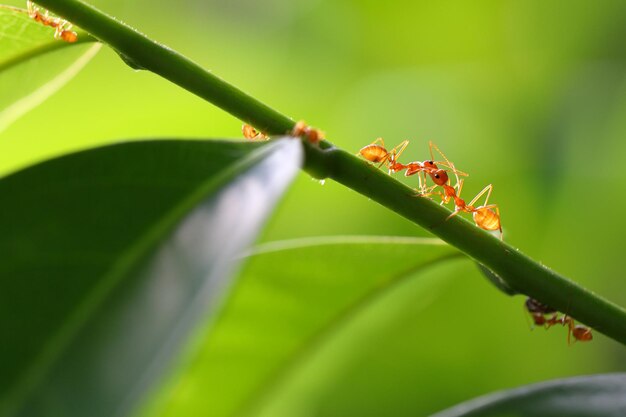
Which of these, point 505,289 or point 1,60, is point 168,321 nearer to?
point 505,289

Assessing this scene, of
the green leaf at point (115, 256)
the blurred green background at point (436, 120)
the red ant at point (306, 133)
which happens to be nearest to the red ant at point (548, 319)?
the red ant at point (306, 133)

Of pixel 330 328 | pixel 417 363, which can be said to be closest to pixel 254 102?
pixel 330 328

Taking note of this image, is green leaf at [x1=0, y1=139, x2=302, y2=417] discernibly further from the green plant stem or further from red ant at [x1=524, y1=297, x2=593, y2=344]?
red ant at [x1=524, y1=297, x2=593, y2=344]

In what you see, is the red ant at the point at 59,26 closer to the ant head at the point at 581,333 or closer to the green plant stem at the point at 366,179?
the green plant stem at the point at 366,179

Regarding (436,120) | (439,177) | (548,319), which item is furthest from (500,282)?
(436,120)

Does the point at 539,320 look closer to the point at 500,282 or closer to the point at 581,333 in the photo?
the point at 581,333

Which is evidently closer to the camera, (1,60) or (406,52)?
(1,60)
